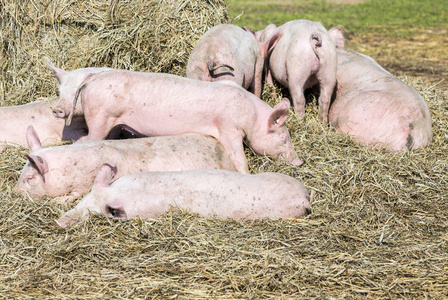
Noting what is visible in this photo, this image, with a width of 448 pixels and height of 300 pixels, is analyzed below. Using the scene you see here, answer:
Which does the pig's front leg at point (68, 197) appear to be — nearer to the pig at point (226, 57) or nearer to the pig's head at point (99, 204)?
the pig's head at point (99, 204)

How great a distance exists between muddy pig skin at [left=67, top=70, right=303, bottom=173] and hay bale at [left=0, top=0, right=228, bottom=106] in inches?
52.8

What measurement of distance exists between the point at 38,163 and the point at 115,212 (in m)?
0.75

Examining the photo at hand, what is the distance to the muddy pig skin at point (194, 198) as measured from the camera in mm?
3871

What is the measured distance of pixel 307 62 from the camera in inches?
234

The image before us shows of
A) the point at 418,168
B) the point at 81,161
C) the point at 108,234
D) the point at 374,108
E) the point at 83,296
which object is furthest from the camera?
the point at 374,108

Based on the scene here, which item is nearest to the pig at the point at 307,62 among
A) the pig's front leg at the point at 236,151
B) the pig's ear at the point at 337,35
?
the pig's ear at the point at 337,35

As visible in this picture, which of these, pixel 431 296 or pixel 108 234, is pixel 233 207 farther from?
pixel 431 296

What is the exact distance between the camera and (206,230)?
3736 mm

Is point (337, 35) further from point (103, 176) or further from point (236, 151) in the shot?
point (103, 176)

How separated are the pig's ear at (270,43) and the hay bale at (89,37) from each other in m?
0.75

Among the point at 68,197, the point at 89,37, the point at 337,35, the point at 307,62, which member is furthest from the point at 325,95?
the point at 68,197

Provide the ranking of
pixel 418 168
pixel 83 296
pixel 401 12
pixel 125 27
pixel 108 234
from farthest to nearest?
pixel 401 12
pixel 125 27
pixel 418 168
pixel 108 234
pixel 83 296

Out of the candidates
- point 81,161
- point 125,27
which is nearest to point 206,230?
point 81,161

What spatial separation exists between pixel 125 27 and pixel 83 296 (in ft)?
12.8
